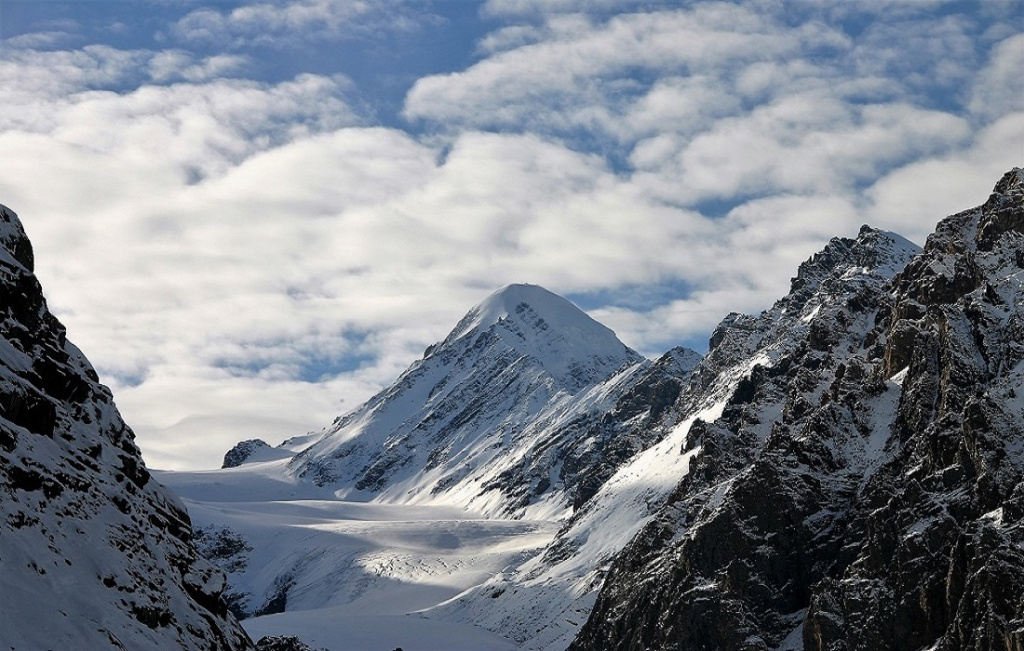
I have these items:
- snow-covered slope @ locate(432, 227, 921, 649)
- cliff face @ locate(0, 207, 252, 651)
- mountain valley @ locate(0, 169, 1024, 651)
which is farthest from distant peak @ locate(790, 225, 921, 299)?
cliff face @ locate(0, 207, 252, 651)

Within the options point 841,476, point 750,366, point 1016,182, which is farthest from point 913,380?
point 750,366

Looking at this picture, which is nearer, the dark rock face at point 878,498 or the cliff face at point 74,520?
the cliff face at point 74,520

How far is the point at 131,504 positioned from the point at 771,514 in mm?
61656

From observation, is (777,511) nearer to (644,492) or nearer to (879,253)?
(644,492)

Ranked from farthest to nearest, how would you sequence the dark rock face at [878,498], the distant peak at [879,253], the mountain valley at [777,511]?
the distant peak at [879,253] < the dark rock face at [878,498] < the mountain valley at [777,511]

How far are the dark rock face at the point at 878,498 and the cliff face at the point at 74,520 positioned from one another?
4291cm

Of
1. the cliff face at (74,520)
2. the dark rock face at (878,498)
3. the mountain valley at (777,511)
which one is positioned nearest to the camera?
the cliff face at (74,520)

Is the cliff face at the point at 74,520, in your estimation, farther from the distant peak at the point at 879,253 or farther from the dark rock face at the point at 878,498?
the distant peak at the point at 879,253

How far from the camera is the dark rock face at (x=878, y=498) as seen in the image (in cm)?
8144

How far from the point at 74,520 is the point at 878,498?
205 ft

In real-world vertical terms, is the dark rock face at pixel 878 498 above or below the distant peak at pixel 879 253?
below

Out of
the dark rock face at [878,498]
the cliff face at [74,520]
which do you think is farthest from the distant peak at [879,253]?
the cliff face at [74,520]

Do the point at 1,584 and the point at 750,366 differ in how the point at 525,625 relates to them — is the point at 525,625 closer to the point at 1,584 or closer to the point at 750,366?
the point at 750,366

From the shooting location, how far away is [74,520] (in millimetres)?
52156
